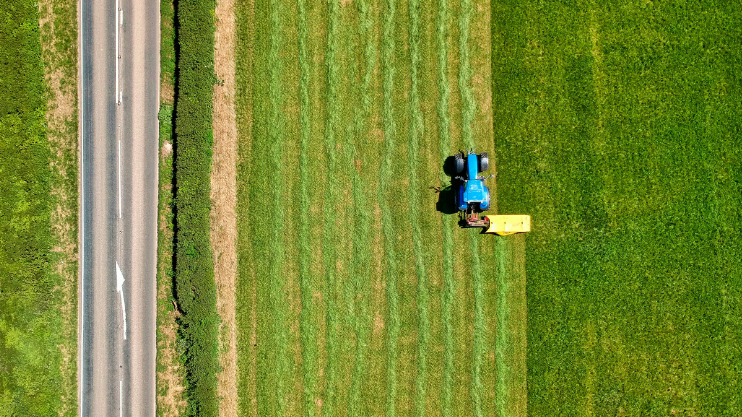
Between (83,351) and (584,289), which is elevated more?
(584,289)

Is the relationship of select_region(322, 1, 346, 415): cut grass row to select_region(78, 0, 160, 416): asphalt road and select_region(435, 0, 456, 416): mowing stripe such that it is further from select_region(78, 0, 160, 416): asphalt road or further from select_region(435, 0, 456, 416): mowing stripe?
select_region(78, 0, 160, 416): asphalt road

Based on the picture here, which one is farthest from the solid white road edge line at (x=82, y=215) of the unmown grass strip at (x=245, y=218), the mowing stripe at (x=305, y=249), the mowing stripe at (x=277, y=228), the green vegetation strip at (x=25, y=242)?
the mowing stripe at (x=305, y=249)

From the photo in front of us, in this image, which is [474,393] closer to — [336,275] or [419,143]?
[336,275]

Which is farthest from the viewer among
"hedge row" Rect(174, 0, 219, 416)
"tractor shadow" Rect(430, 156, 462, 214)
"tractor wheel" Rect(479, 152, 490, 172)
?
"tractor shadow" Rect(430, 156, 462, 214)

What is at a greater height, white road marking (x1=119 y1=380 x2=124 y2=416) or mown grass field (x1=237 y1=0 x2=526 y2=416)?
mown grass field (x1=237 y1=0 x2=526 y2=416)

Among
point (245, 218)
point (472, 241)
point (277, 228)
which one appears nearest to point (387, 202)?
point (472, 241)

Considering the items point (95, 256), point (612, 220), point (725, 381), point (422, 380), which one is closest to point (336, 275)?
point (422, 380)

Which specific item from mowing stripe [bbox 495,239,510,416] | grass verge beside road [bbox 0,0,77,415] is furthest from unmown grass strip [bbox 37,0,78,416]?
mowing stripe [bbox 495,239,510,416]
